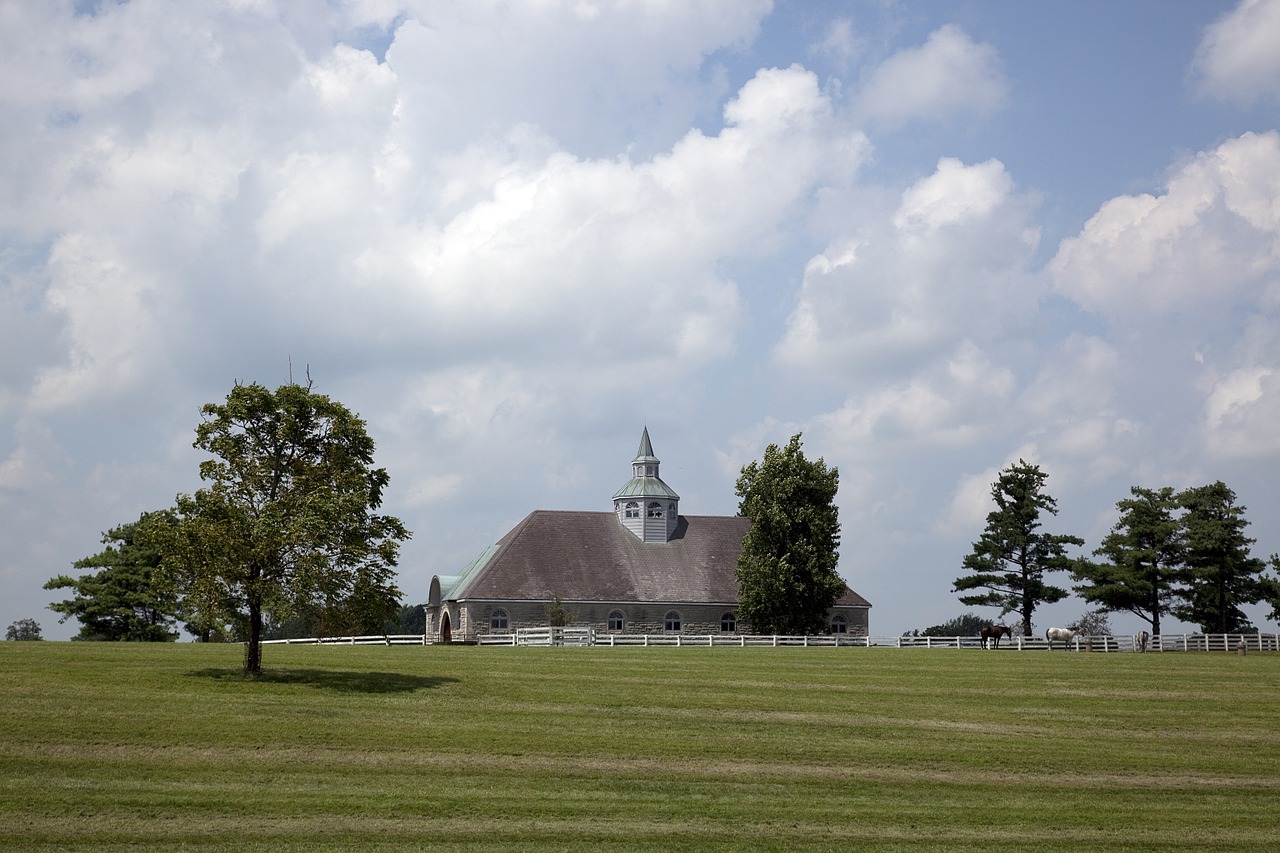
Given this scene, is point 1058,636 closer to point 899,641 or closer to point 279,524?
point 899,641

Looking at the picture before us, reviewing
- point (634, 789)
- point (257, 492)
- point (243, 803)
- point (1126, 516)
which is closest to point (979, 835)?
point (634, 789)

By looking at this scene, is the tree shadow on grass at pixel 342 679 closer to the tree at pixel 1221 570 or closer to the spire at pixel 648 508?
the spire at pixel 648 508

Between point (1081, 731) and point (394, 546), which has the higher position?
point (394, 546)

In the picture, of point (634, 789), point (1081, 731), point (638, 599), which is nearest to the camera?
point (634, 789)

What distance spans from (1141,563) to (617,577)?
110 feet

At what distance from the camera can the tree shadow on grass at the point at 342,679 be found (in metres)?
30.9

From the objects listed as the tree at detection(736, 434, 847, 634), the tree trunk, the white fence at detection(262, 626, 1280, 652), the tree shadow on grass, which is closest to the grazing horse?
the white fence at detection(262, 626, 1280, 652)

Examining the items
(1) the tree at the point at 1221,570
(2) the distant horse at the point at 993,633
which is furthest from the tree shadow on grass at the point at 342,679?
(1) the tree at the point at 1221,570

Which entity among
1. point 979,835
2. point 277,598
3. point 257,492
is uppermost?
point 257,492

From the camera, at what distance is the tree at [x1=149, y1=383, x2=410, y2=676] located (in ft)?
97.9

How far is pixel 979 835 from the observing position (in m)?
19.8

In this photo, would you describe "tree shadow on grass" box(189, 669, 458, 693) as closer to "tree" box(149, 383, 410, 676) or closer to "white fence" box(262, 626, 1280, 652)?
"tree" box(149, 383, 410, 676)

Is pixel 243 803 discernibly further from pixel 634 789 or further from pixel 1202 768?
pixel 1202 768

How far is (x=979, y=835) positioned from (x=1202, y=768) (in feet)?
29.2
